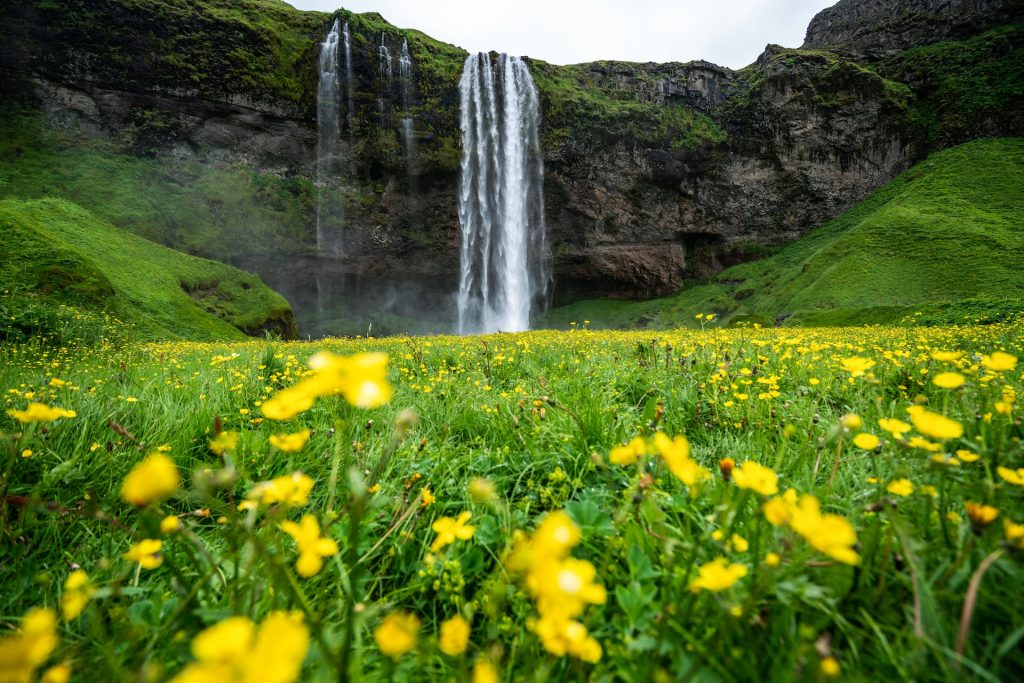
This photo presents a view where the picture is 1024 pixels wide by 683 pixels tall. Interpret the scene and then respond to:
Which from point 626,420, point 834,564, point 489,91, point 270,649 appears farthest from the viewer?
point 489,91

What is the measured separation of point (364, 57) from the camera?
30.2 meters

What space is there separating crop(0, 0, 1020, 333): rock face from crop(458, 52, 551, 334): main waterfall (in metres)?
1.38

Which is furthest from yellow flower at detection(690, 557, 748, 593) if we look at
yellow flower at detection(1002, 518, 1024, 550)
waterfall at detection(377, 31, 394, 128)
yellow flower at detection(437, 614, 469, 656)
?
waterfall at detection(377, 31, 394, 128)

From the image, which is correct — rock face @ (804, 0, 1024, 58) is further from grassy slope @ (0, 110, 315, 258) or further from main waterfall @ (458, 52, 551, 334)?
grassy slope @ (0, 110, 315, 258)

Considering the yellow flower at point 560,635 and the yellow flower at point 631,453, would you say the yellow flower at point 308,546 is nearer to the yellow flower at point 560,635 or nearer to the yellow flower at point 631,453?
the yellow flower at point 560,635

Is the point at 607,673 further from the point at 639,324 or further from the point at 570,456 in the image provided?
the point at 639,324

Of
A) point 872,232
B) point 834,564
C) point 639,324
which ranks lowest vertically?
point 639,324

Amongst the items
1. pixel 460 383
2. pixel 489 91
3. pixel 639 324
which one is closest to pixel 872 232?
pixel 639 324

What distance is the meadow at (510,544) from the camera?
637 millimetres

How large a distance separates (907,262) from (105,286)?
117ft

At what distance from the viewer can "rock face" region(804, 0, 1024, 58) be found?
1540 inches

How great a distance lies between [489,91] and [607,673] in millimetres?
37642

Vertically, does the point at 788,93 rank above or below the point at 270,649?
above

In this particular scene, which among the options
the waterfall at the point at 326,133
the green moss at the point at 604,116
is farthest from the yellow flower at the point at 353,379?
the green moss at the point at 604,116
